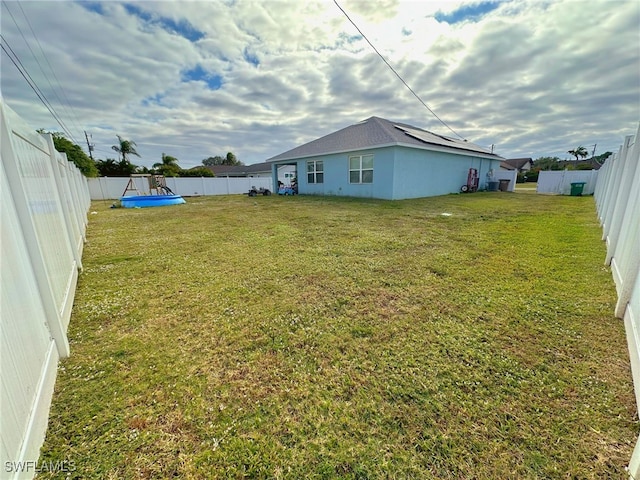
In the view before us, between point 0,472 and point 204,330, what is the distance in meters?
1.56

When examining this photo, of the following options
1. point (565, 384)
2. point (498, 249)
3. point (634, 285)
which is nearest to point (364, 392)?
point (565, 384)

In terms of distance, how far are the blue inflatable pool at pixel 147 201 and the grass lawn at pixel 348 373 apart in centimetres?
1173

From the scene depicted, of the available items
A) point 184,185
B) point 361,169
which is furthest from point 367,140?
point 184,185

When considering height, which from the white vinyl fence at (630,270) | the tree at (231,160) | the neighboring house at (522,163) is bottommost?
the white vinyl fence at (630,270)

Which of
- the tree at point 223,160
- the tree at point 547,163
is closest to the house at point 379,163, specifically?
the tree at point 223,160

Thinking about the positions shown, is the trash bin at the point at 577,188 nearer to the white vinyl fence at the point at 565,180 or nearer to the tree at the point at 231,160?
the white vinyl fence at the point at 565,180

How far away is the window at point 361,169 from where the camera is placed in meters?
13.7

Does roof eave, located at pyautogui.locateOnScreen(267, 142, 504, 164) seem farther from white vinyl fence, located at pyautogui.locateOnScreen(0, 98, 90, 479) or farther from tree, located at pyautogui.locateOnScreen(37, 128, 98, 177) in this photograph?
tree, located at pyautogui.locateOnScreen(37, 128, 98, 177)

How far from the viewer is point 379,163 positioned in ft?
43.3

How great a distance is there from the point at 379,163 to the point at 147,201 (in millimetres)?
12993

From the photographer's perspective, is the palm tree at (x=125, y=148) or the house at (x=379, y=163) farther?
the palm tree at (x=125, y=148)

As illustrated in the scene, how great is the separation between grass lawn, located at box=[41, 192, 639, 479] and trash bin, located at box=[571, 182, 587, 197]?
17.1 m

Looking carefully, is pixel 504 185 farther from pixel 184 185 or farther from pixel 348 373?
pixel 184 185

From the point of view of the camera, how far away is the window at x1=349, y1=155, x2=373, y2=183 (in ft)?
45.0
